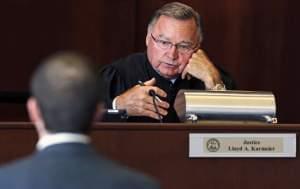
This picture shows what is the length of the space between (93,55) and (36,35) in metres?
0.32

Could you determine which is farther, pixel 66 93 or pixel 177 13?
pixel 177 13

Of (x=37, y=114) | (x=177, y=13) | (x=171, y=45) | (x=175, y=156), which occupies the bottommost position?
(x=175, y=156)

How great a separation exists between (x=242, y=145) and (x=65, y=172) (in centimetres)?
122

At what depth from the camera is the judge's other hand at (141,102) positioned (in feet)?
9.80

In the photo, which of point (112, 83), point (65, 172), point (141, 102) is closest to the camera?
point (65, 172)

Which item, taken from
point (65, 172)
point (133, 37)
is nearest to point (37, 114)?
point (65, 172)

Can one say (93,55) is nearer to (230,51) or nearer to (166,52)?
(230,51)

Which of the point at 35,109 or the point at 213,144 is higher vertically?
the point at 35,109

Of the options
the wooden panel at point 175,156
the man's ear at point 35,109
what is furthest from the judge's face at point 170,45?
the man's ear at point 35,109

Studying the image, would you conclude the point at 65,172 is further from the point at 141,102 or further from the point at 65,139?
the point at 141,102

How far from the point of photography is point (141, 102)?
2990 mm

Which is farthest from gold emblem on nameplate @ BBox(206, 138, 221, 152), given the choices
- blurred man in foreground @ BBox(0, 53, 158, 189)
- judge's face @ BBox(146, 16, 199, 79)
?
blurred man in foreground @ BBox(0, 53, 158, 189)

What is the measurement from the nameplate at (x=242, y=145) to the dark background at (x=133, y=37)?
187cm

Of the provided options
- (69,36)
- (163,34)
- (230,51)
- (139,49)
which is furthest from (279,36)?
(163,34)
